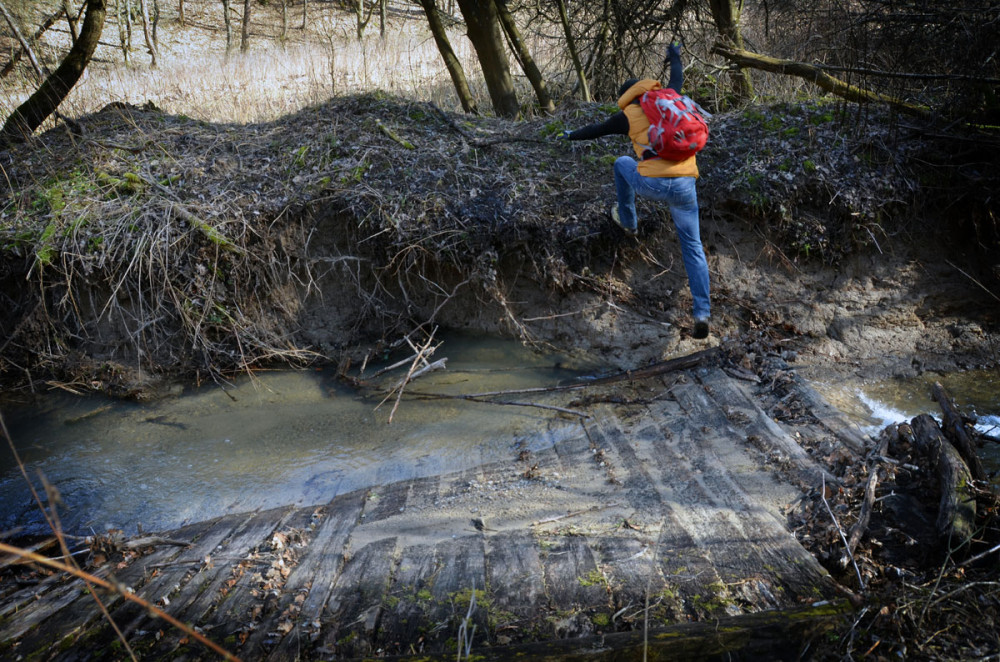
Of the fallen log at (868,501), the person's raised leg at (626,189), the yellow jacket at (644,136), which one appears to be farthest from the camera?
the person's raised leg at (626,189)

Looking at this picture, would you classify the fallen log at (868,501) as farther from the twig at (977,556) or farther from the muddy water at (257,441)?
the muddy water at (257,441)

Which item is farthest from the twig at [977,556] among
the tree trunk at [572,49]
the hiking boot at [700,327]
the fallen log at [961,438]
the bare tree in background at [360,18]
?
the bare tree in background at [360,18]

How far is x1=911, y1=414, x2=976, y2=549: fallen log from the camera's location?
3592 millimetres

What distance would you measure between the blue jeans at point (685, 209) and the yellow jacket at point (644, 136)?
62mm

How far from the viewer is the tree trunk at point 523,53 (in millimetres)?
9250

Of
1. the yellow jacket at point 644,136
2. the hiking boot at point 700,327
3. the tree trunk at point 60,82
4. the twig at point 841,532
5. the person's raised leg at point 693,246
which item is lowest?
the twig at point 841,532

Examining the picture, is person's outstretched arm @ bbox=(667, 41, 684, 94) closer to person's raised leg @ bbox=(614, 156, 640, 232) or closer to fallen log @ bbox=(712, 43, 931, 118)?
person's raised leg @ bbox=(614, 156, 640, 232)

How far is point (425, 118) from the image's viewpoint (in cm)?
848

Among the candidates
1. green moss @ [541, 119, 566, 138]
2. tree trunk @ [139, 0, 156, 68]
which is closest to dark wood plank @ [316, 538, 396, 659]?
green moss @ [541, 119, 566, 138]

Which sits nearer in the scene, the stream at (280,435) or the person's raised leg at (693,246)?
the stream at (280,435)

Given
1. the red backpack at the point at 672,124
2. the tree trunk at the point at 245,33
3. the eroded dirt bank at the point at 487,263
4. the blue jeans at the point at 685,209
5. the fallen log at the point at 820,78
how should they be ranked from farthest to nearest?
the tree trunk at the point at 245,33
the fallen log at the point at 820,78
the eroded dirt bank at the point at 487,263
the blue jeans at the point at 685,209
the red backpack at the point at 672,124

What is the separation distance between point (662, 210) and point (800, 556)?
169 inches

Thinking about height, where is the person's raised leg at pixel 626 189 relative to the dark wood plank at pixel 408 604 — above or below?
above

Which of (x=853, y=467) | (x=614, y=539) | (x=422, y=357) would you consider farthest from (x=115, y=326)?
(x=853, y=467)
